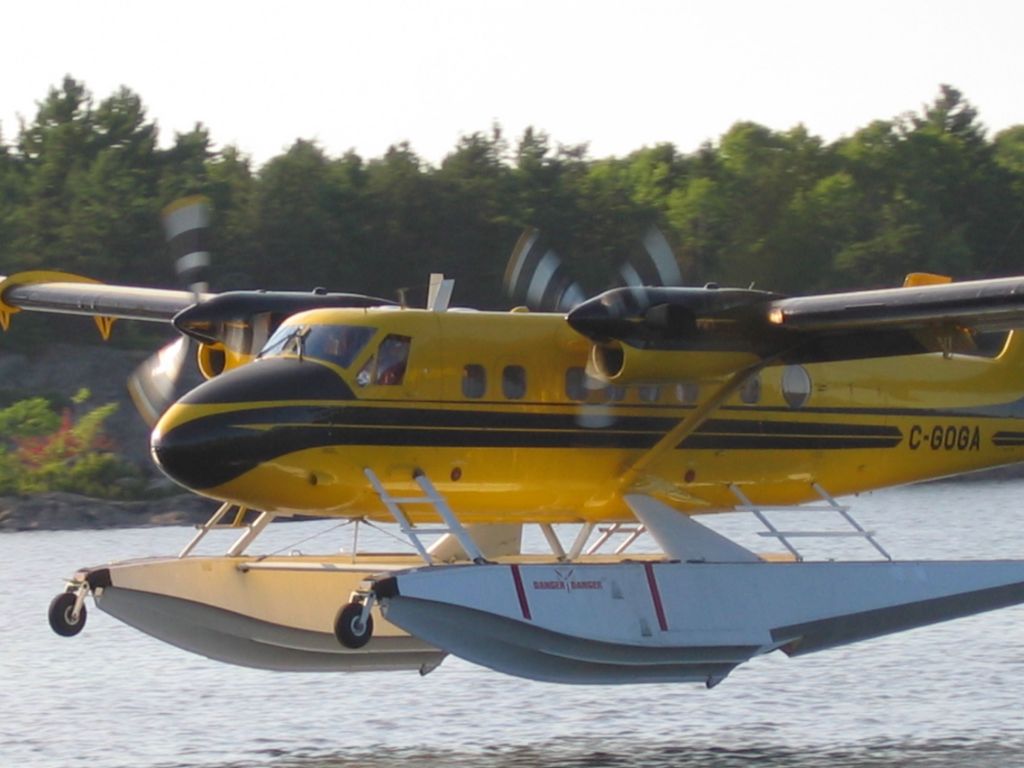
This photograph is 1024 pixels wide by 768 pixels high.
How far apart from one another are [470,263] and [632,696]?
34880mm

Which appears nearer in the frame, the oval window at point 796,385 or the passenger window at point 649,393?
the passenger window at point 649,393

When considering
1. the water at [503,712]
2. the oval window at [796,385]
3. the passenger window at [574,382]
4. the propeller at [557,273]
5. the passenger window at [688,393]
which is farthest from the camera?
the oval window at [796,385]

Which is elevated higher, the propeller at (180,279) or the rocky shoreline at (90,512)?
the propeller at (180,279)

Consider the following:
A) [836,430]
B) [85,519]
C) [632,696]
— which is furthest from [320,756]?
[85,519]

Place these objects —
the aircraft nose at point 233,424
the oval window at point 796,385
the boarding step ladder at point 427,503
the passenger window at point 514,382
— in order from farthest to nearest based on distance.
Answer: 1. the oval window at point 796,385
2. the passenger window at point 514,382
3. the boarding step ladder at point 427,503
4. the aircraft nose at point 233,424

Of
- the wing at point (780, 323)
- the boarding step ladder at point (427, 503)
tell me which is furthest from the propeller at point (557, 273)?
the boarding step ladder at point (427, 503)

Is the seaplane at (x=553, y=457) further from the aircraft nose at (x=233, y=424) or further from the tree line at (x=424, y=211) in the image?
the tree line at (x=424, y=211)

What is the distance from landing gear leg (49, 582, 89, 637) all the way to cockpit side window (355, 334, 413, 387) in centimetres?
321

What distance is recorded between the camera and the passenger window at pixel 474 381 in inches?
615

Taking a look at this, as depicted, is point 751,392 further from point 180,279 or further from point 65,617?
point 65,617

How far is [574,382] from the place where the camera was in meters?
16.1

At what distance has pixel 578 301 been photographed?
672 inches

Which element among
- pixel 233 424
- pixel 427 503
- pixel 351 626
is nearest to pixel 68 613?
pixel 233 424

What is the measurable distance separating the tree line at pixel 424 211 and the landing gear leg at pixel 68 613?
2973 cm
